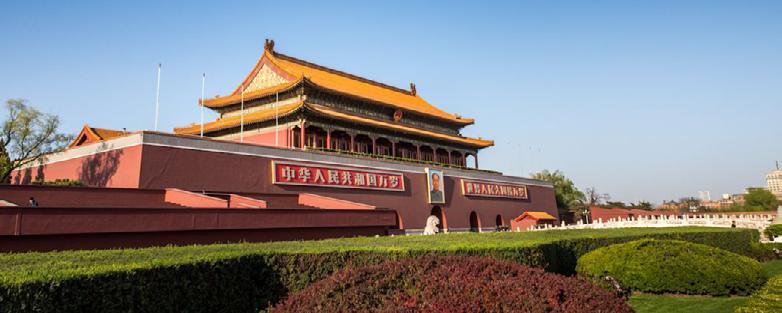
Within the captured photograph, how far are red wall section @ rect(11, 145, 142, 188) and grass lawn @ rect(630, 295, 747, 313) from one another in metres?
15.0

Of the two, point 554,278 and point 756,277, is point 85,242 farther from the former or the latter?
point 756,277

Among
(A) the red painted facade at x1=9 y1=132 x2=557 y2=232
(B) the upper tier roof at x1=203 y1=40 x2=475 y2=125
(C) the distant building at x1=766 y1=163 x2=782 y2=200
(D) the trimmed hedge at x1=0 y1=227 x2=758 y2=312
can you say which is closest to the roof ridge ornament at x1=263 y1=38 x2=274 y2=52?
(B) the upper tier roof at x1=203 y1=40 x2=475 y2=125

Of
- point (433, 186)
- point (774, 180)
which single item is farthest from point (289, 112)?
point (774, 180)

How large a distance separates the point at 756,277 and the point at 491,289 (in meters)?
8.91

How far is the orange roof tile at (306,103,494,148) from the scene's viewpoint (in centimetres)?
2702

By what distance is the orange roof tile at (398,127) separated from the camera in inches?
1064

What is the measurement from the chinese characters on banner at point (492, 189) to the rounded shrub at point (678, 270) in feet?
69.0

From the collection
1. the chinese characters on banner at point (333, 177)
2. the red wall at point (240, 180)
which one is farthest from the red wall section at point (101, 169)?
the chinese characters on banner at point (333, 177)

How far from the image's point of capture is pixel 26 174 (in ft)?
74.5

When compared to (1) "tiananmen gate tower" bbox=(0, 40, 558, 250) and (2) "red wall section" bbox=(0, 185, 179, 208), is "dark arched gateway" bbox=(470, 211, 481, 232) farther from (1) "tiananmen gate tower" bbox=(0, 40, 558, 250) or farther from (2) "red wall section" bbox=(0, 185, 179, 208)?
(2) "red wall section" bbox=(0, 185, 179, 208)

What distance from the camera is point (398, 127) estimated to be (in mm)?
30844

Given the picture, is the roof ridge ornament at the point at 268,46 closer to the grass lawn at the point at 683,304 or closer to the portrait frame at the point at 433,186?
the portrait frame at the point at 433,186

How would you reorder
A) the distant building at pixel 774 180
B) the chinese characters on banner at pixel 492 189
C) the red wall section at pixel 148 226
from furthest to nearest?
the distant building at pixel 774 180 < the chinese characters on banner at pixel 492 189 < the red wall section at pixel 148 226

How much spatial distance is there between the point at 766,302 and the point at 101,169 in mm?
19743
